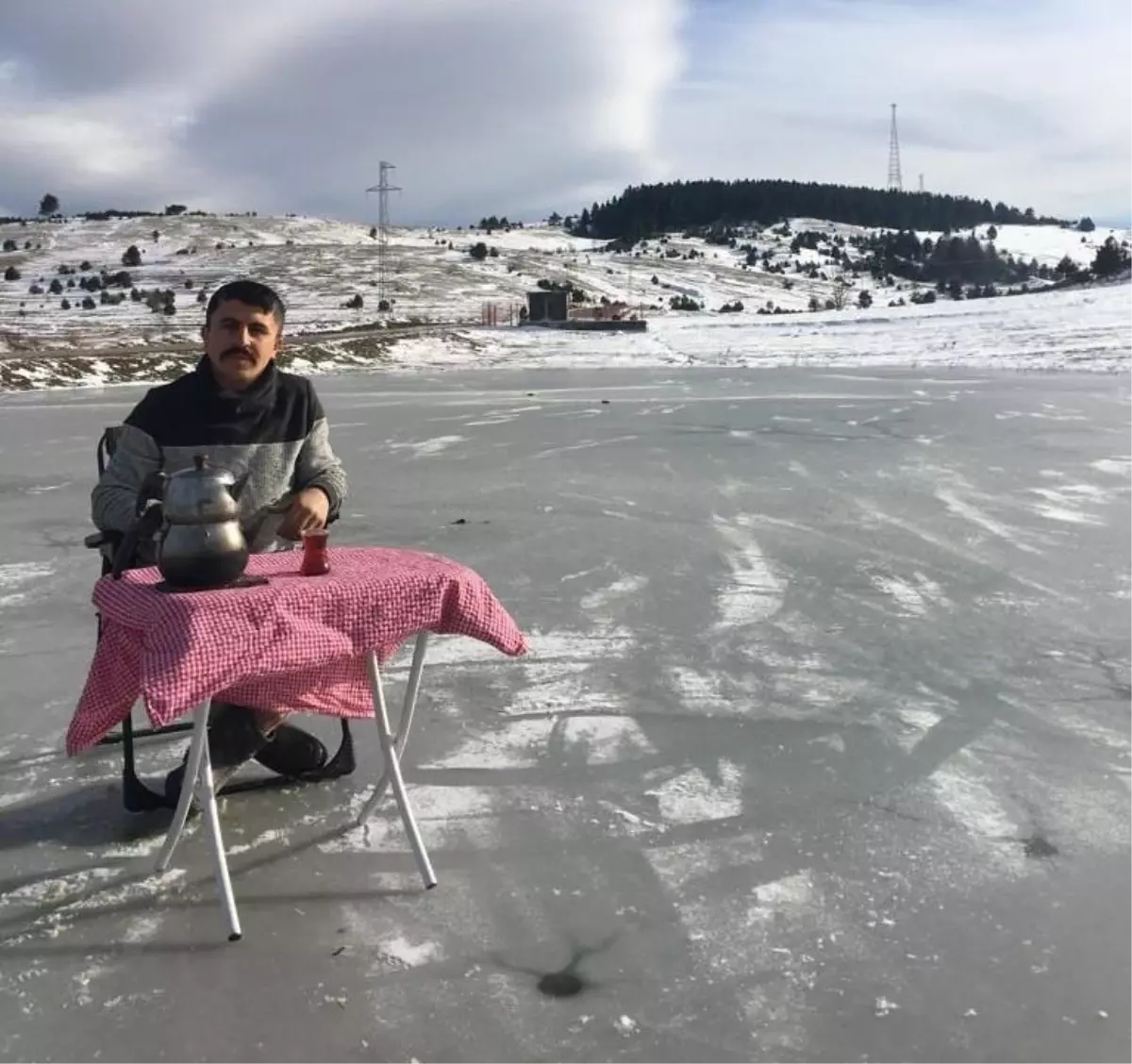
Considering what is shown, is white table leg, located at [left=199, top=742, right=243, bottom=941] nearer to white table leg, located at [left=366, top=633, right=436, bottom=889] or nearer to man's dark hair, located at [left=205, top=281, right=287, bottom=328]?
white table leg, located at [left=366, top=633, right=436, bottom=889]

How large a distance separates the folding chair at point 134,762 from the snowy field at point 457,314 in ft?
54.9

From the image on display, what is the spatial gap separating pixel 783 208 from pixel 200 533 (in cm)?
14526

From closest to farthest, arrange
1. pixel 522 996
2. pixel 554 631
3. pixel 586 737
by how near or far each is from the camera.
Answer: pixel 522 996, pixel 586 737, pixel 554 631

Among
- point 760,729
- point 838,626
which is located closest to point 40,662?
point 760,729

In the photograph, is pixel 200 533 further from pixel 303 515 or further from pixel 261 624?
pixel 303 515

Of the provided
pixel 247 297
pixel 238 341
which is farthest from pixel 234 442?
pixel 247 297

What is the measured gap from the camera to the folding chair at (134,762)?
2873mm

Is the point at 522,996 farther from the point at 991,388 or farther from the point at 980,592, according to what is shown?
the point at 991,388

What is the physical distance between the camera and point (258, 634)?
223 centimetres

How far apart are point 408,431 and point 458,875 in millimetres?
9312

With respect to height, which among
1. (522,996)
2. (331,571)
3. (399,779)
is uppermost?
(331,571)

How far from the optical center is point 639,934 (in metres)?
2.41

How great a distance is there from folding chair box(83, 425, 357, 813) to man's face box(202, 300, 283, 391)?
326mm

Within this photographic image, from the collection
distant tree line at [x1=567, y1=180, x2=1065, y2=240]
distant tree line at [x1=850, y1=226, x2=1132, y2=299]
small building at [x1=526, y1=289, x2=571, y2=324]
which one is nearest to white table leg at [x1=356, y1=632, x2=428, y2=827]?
small building at [x1=526, y1=289, x2=571, y2=324]
